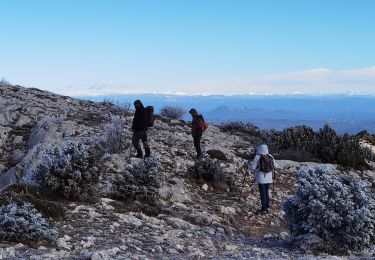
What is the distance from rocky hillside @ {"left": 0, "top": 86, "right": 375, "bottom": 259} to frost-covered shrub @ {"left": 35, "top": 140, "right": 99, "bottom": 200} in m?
0.18

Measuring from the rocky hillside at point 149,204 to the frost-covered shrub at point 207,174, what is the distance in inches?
1.8

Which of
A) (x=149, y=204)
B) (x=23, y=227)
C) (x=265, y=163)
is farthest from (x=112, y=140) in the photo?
(x=23, y=227)

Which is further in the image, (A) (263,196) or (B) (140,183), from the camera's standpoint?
(A) (263,196)

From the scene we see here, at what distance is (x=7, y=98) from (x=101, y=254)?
751 inches

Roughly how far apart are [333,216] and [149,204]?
4.32 metres

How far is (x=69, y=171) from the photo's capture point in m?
11.0

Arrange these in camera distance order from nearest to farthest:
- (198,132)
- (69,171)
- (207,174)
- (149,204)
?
(69,171), (149,204), (207,174), (198,132)

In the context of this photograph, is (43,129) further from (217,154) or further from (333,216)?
(333,216)

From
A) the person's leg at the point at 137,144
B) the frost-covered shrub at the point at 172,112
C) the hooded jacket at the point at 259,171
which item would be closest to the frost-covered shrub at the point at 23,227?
the hooded jacket at the point at 259,171

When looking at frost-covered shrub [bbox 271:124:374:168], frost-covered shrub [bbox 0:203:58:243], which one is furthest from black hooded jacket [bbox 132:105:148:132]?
frost-covered shrub [bbox 0:203:58:243]

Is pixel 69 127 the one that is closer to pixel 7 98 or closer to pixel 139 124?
pixel 139 124

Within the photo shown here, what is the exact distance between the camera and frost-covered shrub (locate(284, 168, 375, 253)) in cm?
866

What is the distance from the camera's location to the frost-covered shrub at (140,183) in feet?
38.1

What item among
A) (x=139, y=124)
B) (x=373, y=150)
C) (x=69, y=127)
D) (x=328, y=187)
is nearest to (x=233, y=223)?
(x=328, y=187)
